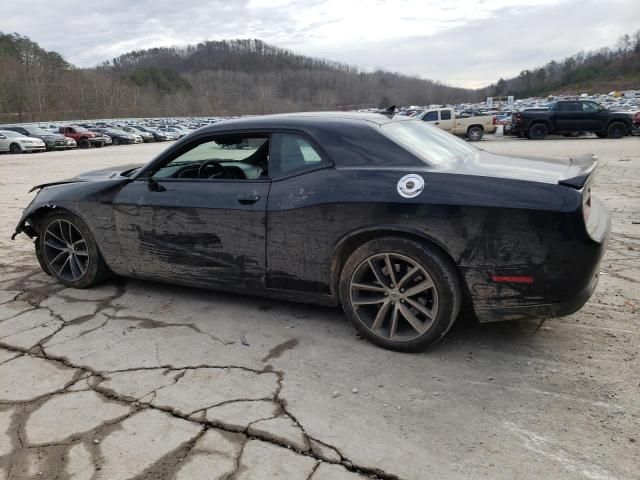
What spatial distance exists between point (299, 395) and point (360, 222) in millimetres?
1131

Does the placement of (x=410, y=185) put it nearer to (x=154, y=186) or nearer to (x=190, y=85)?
(x=154, y=186)

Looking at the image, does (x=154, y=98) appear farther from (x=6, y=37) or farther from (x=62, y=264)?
(x=62, y=264)

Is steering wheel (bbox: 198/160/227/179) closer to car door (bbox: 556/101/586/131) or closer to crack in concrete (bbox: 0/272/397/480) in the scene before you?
crack in concrete (bbox: 0/272/397/480)

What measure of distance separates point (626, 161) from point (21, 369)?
15037 mm

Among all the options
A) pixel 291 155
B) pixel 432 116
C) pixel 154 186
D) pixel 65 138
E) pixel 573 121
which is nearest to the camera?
pixel 291 155

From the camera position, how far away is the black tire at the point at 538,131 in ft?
80.0

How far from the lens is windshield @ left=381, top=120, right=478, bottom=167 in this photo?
341 centimetres

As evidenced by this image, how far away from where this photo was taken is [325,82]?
176 m

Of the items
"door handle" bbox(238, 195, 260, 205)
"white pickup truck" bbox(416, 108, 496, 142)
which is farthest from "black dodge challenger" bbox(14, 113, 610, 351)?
"white pickup truck" bbox(416, 108, 496, 142)

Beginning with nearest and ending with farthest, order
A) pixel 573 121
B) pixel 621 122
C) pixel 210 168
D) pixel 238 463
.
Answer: pixel 238 463, pixel 210 168, pixel 621 122, pixel 573 121

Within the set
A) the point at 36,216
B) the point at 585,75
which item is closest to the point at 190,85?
the point at 585,75

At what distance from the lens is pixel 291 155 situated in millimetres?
3604

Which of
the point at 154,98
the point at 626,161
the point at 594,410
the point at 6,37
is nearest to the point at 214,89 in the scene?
the point at 154,98

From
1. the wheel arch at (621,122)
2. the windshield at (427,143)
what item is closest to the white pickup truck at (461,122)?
the wheel arch at (621,122)
